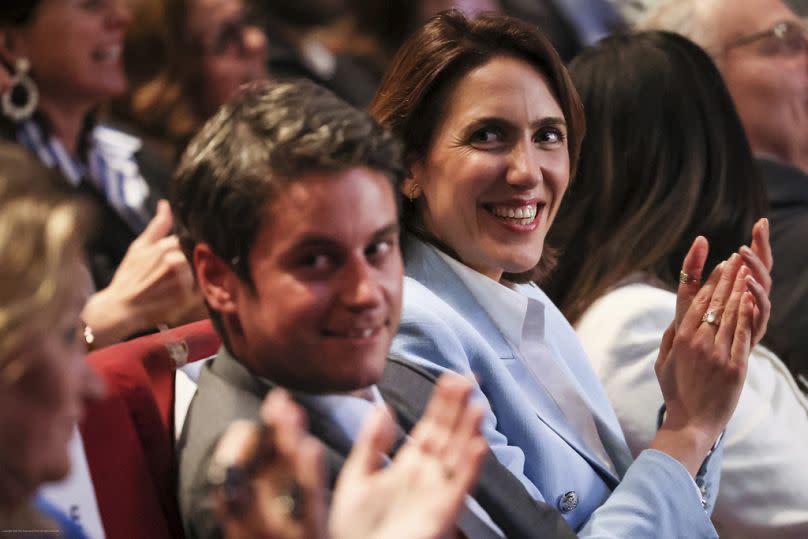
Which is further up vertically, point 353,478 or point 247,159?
point 247,159

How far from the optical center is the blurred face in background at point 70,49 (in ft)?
9.73

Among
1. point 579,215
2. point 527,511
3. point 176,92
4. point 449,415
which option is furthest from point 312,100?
point 176,92

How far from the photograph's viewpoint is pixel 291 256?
1396 millimetres

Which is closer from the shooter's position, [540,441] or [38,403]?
[38,403]

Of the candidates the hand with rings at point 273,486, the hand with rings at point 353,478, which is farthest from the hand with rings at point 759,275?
the hand with rings at point 273,486

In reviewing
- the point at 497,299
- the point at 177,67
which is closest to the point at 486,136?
the point at 497,299

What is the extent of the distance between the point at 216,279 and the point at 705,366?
0.85m

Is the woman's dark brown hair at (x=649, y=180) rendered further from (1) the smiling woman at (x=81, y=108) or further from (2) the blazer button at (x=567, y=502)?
(1) the smiling woman at (x=81, y=108)

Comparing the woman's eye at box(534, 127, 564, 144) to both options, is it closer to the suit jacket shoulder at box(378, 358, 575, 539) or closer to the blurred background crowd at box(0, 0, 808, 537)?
the blurred background crowd at box(0, 0, 808, 537)

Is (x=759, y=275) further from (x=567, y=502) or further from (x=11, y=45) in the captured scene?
(x=11, y=45)

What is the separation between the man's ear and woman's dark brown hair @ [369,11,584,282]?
636mm

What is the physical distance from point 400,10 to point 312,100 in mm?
3421

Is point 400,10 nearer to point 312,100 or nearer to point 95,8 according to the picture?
point 95,8

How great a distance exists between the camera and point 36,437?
116 centimetres
